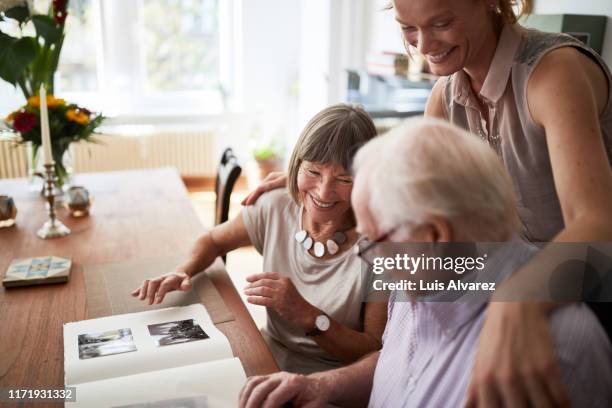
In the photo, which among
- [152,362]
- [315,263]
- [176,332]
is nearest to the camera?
[152,362]

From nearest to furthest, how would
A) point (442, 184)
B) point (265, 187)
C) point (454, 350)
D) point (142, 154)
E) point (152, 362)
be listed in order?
point (442, 184) < point (454, 350) < point (152, 362) < point (265, 187) < point (142, 154)

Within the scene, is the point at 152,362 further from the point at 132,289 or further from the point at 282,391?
the point at 132,289

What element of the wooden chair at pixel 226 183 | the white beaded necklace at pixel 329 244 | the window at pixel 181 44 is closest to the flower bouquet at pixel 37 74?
the wooden chair at pixel 226 183

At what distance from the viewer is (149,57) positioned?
17.6 ft

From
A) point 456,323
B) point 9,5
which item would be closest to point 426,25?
point 456,323

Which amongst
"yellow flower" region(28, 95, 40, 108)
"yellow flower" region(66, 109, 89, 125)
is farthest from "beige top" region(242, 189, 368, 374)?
"yellow flower" region(28, 95, 40, 108)

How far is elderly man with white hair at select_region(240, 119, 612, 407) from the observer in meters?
0.70

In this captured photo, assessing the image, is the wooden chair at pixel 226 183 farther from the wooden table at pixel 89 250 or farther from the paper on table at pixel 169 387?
the paper on table at pixel 169 387

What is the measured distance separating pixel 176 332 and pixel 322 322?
1.04ft

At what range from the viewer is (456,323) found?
2.88 ft

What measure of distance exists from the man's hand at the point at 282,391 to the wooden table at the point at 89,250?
3.9 inches

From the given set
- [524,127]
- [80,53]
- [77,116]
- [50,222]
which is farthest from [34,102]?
[80,53]

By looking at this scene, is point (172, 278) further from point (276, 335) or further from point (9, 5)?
point (9, 5)

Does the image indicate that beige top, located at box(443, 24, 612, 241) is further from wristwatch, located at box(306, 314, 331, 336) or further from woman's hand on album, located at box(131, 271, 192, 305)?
woman's hand on album, located at box(131, 271, 192, 305)
